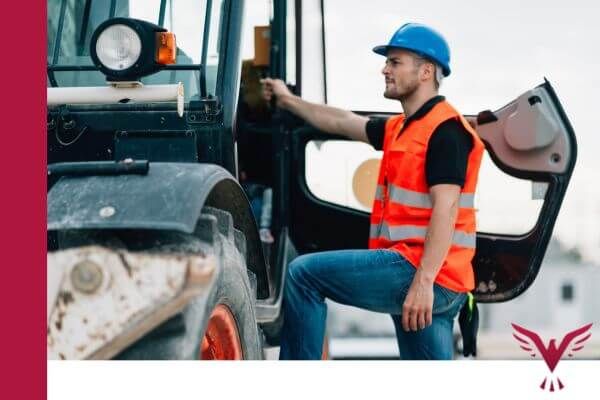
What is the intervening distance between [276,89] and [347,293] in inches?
38.9

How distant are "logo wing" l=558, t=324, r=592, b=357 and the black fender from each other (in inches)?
43.0

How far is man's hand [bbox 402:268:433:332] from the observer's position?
3.15 metres

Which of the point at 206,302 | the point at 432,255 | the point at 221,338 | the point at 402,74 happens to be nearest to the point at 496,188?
the point at 402,74

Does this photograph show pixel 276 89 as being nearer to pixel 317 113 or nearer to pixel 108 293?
pixel 317 113

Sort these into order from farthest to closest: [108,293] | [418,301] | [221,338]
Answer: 1. [418,301]
2. [221,338]
3. [108,293]

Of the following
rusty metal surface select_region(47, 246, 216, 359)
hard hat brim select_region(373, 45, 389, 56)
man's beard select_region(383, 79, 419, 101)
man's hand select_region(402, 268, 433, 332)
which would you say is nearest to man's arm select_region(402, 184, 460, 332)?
man's hand select_region(402, 268, 433, 332)

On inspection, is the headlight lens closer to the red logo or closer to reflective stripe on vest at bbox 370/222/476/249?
reflective stripe on vest at bbox 370/222/476/249

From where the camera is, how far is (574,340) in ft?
10.0

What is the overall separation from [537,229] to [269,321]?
113 cm

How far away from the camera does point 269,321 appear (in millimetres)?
3674

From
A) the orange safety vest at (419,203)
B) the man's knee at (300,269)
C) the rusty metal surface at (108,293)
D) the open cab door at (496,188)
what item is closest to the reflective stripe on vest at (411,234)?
the orange safety vest at (419,203)

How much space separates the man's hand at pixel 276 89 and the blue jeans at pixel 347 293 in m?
0.85

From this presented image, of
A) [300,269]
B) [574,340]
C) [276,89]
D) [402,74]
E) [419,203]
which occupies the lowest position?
[574,340]

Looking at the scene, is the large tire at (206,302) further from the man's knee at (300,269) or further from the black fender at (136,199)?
the man's knee at (300,269)
